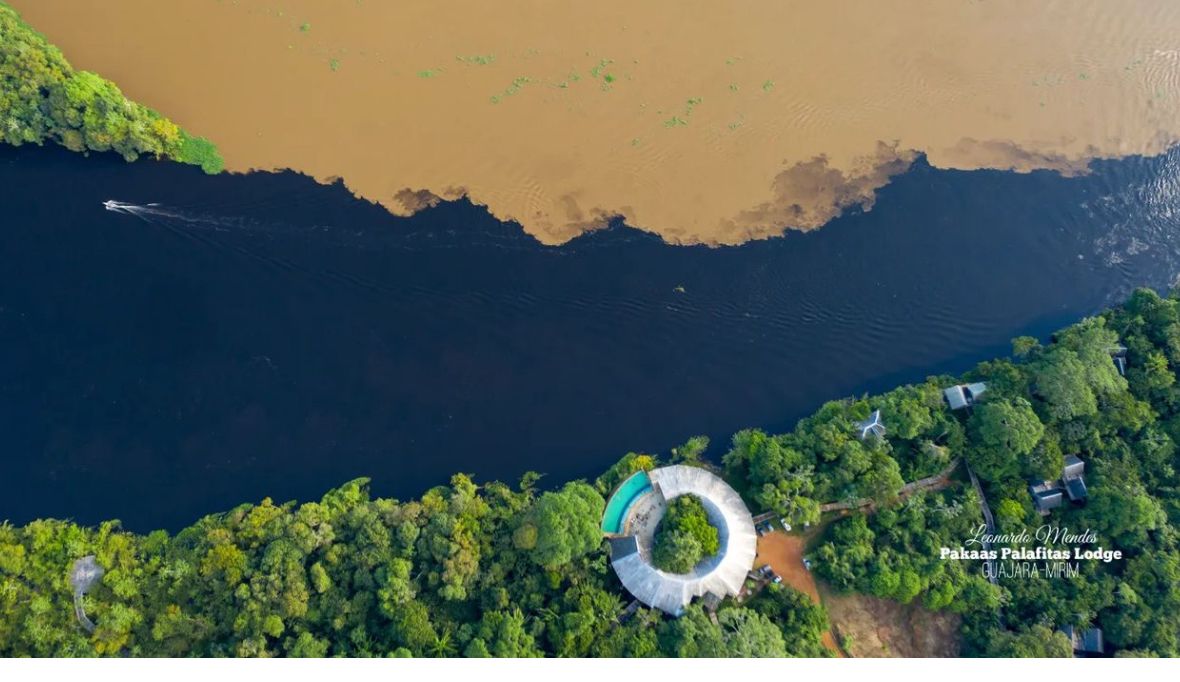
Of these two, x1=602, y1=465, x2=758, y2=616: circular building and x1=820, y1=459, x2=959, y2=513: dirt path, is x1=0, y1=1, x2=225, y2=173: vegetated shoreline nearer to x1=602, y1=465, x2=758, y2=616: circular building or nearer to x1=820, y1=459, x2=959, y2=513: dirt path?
Answer: x1=602, y1=465, x2=758, y2=616: circular building

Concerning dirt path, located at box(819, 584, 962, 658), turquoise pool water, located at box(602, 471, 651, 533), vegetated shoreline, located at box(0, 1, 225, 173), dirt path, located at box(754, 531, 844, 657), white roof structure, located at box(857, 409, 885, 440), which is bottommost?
dirt path, located at box(819, 584, 962, 658)

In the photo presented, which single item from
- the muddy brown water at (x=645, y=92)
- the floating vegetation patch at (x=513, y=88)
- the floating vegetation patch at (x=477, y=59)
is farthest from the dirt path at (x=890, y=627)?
the floating vegetation patch at (x=477, y=59)

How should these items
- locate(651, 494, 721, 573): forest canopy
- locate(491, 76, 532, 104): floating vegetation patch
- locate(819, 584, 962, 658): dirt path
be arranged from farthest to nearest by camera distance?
1. locate(491, 76, 532, 104): floating vegetation patch
2. locate(819, 584, 962, 658): dirt path
3. locate(651, 494, 721, 573): forest canopy

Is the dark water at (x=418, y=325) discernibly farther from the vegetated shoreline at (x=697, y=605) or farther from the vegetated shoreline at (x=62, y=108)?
the vegetated shoreline at (x=697, y=605)

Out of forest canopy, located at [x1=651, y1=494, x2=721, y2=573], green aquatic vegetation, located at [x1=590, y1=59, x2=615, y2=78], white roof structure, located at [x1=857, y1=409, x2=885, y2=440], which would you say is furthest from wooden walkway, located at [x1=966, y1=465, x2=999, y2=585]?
green aquatic vegetation, located at [x1=590, y1=59, x2=615, y2=78]

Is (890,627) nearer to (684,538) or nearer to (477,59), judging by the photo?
(684,538)

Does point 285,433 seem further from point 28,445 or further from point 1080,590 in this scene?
point 1080,590

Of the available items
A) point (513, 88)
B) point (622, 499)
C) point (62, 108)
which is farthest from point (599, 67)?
point (62, 108)
